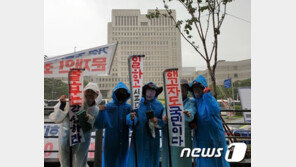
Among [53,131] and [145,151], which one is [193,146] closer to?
[145,151]

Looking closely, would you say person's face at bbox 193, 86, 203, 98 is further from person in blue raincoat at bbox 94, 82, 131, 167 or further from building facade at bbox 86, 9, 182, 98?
building facade at bbox 86, 9, 182, 98

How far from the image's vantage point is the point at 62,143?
301 centimetres

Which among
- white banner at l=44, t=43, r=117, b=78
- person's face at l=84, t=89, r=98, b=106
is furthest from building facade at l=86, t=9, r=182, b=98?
person's face at l=84, t=89, r=98, b=106

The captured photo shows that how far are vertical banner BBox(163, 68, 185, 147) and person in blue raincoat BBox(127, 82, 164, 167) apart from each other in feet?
0.73

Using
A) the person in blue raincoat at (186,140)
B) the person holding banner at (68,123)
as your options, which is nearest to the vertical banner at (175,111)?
the person in blue raincoat at (186,140)

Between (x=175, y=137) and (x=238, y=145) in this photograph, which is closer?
(x=175, y=137)

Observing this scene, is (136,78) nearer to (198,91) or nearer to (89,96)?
(89,96)

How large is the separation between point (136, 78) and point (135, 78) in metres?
0.02

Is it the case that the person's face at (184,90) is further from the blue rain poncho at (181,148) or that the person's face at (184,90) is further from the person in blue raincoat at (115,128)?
the person in blue raincoat at (115,128)

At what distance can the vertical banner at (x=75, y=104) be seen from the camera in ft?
9.64

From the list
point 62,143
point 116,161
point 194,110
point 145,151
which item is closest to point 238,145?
point 194,110

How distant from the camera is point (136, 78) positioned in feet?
10.4

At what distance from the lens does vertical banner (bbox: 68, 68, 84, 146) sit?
294 centimetres

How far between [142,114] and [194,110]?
89cm
